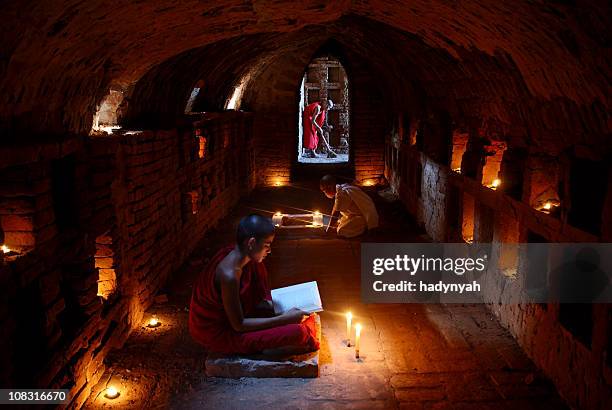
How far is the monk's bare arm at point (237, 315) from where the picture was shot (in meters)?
4.56

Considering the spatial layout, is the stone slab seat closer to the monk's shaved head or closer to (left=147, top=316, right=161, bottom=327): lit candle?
the monk's shaved head

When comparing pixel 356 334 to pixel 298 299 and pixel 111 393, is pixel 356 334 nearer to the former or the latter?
pixel 298 299

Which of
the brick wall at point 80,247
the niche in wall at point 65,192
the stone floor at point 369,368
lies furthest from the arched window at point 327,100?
the niche in wall at point 65,192

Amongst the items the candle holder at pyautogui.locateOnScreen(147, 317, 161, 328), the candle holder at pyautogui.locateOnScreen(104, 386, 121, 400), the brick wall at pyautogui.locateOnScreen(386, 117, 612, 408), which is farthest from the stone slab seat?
the brick wall at pyautogui.locateOnScreen(386, 117, 612, 408)

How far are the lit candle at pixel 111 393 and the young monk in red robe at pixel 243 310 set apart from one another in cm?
83

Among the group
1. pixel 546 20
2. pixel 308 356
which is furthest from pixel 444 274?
pixel 546 20

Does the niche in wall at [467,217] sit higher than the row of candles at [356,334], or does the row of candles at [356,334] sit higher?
the niche in wall at [467,217]

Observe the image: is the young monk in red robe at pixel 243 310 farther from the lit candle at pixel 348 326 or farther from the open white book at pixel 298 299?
the lit candle at pixel 348 326

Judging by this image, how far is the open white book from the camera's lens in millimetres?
5082

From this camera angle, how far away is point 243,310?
16.2ft

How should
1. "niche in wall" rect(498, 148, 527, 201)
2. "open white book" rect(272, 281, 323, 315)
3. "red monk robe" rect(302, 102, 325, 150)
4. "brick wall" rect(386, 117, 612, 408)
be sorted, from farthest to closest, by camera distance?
"red monk robe" rect(302, 102, 325, 150), "niche in wall" rect(498, 148, 527, 201), "open white book" rect(272, 281, 323, 315), "brick wall" rect(386, 117, 612, 408)

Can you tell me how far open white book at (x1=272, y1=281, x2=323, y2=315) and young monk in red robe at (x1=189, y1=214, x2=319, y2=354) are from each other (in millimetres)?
123

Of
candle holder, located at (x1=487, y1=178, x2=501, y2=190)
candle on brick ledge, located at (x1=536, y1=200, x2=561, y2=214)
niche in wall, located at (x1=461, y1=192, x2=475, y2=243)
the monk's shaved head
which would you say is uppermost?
candle holder, located at (x1=487, y1=178, x2=501, y2=190)

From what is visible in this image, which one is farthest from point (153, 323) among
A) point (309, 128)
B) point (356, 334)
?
point (309, 128)
